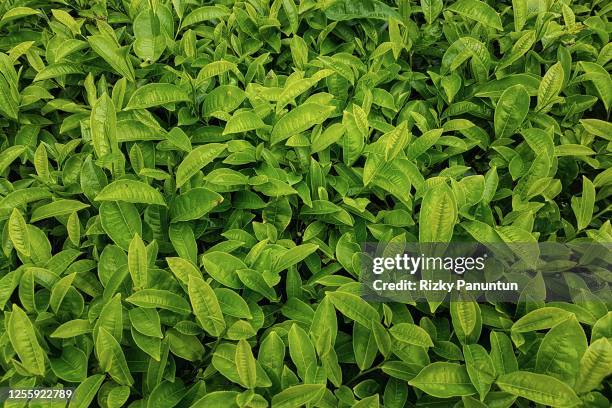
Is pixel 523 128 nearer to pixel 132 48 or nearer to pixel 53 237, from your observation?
pixel 132 48

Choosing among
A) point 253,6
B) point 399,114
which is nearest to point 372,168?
point 399,114

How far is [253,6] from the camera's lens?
1876 millimetres

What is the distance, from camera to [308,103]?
1.47 m

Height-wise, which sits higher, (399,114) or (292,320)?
(399,114)

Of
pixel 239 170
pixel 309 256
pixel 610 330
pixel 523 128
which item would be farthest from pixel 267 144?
pixel 610 330

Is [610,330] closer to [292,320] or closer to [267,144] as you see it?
[292,320]

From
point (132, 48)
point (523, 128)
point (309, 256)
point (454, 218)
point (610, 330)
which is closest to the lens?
point (610, 330)

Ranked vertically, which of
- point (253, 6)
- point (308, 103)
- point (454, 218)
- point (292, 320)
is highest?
point (253, 6)

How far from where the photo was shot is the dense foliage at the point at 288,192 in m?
1.16

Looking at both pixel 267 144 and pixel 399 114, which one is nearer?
pixel 267 144

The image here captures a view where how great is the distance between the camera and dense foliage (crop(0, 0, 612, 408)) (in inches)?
45.5

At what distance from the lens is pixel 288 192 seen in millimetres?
1356

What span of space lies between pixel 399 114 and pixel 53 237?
105 centimetres

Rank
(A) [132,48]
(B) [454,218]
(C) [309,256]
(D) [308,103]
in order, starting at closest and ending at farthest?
(B) [454,218] → (C) [309,256] → (D) [308,103] → (A) [132,48]
